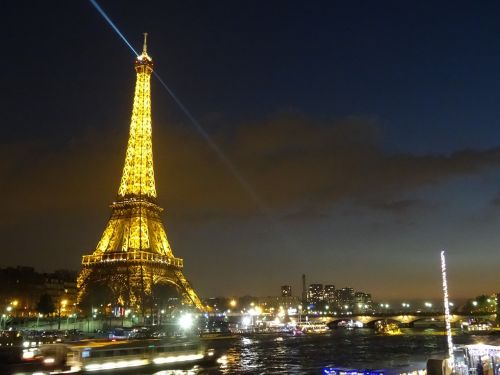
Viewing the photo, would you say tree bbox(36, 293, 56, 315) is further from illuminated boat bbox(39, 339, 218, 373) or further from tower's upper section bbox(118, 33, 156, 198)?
illuminated boat bbox(39, 339, 218, 373)

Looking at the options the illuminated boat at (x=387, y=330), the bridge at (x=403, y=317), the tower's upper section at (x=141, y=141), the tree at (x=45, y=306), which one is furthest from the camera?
the bridge at (x=403, y=317)

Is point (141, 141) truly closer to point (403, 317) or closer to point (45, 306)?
point (45, 306)

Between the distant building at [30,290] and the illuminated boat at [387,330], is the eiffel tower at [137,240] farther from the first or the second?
the illuminated boat at [387,330]

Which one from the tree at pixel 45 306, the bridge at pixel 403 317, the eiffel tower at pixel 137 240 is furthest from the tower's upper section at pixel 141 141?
the bridge at pixel 403 317

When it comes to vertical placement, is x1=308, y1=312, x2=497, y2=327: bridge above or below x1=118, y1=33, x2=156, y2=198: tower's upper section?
below

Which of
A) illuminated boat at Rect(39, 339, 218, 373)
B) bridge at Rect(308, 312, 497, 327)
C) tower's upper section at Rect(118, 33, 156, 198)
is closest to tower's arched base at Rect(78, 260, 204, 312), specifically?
tower's upper section at Rect(118, 33, 156, 198)

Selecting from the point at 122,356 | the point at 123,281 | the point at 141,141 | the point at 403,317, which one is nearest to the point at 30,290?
the point at 123,281

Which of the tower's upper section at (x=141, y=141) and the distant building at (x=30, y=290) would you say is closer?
the tower's upper section at (x=141, y=141)

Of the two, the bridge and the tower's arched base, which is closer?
the tower's arched base
